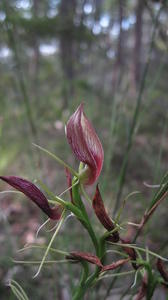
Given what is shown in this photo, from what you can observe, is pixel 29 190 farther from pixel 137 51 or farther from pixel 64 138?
pixel 137 51

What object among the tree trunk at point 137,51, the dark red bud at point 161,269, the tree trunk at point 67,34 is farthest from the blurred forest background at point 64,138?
the tree trunk at point 137,51

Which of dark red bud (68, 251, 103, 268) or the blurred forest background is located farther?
the blurred forest background

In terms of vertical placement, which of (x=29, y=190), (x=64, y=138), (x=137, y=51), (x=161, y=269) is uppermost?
(x=29, y=190)

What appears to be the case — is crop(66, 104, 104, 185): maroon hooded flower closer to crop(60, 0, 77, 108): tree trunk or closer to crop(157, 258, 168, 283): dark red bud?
crop(157, 258, 168, 283): dark red bud

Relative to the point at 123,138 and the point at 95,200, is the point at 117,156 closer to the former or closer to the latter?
the point at 123,138

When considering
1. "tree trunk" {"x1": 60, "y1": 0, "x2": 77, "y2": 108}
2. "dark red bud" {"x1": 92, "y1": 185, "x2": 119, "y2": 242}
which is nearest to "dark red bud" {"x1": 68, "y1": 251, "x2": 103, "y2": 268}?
"dark red bud" {"x1": 92, "y1": 185, "x2": 119, "y2": 242}

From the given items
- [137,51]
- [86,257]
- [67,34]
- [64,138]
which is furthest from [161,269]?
[137,51]
